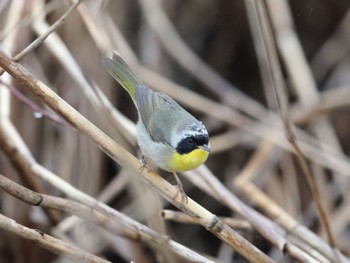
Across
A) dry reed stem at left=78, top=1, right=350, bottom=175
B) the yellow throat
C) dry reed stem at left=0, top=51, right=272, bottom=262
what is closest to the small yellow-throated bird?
the yellow throat

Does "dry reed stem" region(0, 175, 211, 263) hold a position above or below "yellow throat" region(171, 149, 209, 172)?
below

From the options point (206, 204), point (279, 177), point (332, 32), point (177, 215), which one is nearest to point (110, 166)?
point (206, 204)

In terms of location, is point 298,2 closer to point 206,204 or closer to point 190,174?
point 206,204

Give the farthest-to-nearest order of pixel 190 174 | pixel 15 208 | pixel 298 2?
pixel 298 2
pixel 15 208
pixel 190 174

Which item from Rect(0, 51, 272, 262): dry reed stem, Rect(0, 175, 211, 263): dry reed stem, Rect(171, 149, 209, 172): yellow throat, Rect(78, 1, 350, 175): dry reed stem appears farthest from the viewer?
Rect(78, 1, 350, 175): dry reed stem

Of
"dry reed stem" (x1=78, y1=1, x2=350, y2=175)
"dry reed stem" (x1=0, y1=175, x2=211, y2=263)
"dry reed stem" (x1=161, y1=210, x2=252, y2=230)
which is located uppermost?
"dry reed stem" (x1=78, y1=1, x2=350, y2=175)

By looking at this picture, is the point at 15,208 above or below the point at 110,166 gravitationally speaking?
below

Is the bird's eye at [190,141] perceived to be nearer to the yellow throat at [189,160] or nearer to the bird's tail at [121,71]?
the yellow throat at [189,160]

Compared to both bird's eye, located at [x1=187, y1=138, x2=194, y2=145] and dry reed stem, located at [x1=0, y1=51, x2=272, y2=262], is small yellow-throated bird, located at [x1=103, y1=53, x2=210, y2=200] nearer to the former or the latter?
bird's eye, located at [x1=187, y1=138, x2=194, y2=145]
